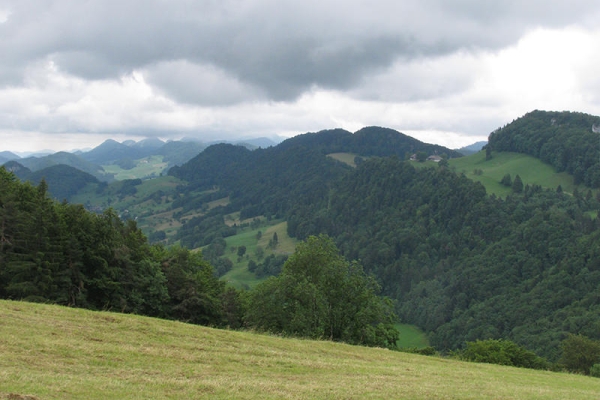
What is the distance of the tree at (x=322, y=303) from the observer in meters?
39.3

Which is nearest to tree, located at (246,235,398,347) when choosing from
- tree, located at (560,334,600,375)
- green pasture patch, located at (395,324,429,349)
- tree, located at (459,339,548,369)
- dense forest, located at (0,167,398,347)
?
dense forest, located at (0,167,398,347)

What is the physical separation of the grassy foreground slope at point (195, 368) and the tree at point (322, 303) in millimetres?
11335

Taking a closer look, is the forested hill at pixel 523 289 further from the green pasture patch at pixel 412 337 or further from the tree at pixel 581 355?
the tree at pixel 581 355

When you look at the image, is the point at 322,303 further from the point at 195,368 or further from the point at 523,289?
the point at 523,289

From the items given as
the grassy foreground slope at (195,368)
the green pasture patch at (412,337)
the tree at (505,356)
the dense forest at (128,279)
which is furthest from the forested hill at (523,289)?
the grassy foreground slope at (195,368)

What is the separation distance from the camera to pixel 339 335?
4022 centimetres

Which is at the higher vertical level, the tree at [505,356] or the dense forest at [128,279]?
the dense forest at [128,279]

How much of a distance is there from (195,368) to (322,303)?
2327cm

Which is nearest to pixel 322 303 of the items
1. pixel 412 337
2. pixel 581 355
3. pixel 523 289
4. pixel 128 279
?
pixel 128 279

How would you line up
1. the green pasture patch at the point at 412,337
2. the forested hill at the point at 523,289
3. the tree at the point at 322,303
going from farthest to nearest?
the green pasture patch at the point at 412,337 → the forested hill at the point at 523,289 → the tree at the point at 322,303

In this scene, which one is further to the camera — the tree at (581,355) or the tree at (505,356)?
the tree at (581,355)

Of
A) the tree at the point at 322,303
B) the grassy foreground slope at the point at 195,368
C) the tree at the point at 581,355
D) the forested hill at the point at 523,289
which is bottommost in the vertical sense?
the forested hill at the point at 523,289

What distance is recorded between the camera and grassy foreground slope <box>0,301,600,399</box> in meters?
14.5

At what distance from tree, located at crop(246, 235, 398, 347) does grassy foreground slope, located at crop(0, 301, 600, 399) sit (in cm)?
1133
